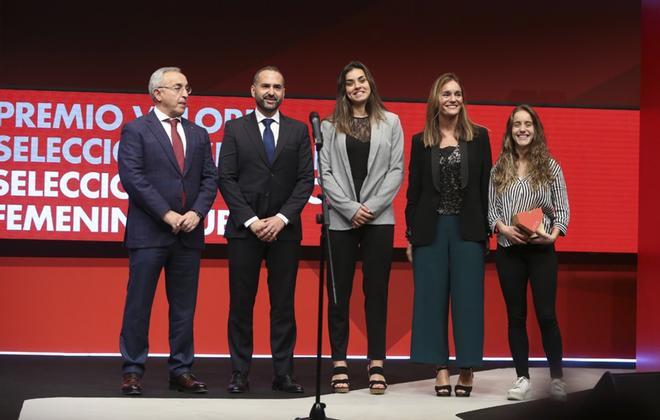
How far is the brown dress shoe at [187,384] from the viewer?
429cm

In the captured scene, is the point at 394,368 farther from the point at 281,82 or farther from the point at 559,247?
the point at 281,82

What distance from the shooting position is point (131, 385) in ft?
13.8

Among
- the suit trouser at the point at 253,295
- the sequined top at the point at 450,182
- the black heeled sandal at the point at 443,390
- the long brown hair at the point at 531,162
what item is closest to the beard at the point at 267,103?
the suit trouser at the point at 253,295

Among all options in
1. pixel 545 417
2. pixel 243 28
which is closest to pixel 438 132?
pixel 243 28

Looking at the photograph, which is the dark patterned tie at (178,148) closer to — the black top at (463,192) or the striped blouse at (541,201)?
the black top at (463,192)

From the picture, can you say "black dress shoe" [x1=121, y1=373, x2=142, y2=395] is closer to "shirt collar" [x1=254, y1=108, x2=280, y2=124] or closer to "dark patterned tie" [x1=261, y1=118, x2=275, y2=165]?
"dark patterned tie" [x1=261, y1=118, x2=275, y2=165]

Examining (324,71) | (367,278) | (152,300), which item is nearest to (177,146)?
(152,300)

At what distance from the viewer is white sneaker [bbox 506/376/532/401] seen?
4293 mm

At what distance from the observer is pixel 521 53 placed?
20.1 feet

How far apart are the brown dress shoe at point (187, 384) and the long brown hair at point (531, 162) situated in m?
1.75

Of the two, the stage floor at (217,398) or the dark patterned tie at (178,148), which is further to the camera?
the dark patterned tie at (178,148)

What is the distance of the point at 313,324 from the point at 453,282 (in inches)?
71.1

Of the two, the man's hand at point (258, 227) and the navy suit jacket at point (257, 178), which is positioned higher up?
the navy suit jacket at point (257, 178)

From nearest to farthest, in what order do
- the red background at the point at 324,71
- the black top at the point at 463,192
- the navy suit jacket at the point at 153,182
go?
1. the navy suit jacket at the point at 153,182
2. the black top at the point at 463,192
3. the red background at the point at 324,71
